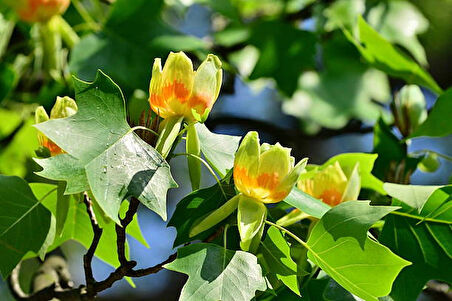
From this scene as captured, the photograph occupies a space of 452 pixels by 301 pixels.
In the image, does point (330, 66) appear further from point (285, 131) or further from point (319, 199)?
point (319, 199)

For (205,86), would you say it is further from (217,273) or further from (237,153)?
(217,273)

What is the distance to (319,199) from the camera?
820mm

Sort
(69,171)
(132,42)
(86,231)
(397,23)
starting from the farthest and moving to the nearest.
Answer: (397,23)
(132,42)
(86,231)
(69,171)

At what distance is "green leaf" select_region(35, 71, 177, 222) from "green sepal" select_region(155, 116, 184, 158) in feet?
0.09

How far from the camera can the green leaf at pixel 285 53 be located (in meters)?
1.54

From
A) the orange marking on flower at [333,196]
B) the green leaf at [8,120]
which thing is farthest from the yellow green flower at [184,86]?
the green leaf at [8,120]

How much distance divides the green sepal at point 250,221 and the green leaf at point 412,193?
214 millimetres

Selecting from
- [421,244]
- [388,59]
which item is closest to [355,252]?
[421,244]

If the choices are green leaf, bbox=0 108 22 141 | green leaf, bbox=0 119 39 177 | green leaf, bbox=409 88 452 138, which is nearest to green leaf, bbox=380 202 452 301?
green leaf, bbox=409 88 452 138

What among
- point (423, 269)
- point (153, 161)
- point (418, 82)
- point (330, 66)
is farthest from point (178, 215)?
point (330, 66)

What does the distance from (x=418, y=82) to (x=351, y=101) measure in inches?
32.7

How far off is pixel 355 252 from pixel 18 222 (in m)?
0.35

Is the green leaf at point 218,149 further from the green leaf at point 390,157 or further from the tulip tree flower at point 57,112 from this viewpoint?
the green leaf at point 390,157

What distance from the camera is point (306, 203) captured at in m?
0.73
